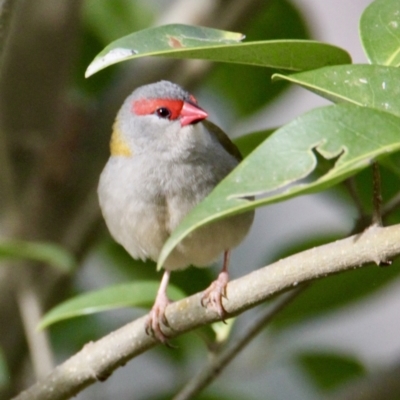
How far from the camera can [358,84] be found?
42.7 inches

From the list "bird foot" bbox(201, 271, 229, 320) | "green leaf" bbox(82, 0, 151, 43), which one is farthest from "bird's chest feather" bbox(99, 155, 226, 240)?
"green leaf" bbox(82, 0, 151, 43)

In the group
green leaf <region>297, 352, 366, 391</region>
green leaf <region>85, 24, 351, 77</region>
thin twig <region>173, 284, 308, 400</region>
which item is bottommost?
green leaf <region>297, 352, 366, 391</region>

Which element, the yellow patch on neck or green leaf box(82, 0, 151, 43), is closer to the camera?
the yellow patch on neck

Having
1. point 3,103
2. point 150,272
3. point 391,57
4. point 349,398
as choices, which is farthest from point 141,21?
point 391,57

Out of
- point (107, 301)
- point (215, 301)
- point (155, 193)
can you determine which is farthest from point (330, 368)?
point (215, 301)

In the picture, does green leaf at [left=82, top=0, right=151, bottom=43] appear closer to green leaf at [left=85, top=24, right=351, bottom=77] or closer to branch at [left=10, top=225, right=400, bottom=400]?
branch at [left=10, top=225, right=400, bottom=400]

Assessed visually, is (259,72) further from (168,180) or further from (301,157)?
(301,157)

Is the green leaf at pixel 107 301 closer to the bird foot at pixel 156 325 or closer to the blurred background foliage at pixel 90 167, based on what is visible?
the bird foot at pixel 156 325

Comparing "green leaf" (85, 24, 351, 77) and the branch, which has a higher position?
"green leaf" (85, 24, 351, 77)

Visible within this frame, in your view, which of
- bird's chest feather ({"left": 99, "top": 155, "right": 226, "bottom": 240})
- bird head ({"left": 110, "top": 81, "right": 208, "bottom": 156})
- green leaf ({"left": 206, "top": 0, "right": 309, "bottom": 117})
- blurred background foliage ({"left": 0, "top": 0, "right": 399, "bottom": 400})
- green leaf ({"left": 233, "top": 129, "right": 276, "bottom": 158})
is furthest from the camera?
green leaf ({"left": 206, "top": 0, "right": 309, "bottom": 117})

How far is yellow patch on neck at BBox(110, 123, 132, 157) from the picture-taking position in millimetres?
2068

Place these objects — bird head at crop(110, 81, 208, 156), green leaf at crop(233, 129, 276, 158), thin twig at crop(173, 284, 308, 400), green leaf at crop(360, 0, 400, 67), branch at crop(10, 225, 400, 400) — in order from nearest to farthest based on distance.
Result: 1. branch at crop(10, 225, 400, 400)
2. green leaf at crop(360, 0, 400, 67)
3. thin twig at crop(173, 284, 308, 400)
4. green leaf at crop(233, 129, 276, 158)
5. bird head at crop(110, 81, 208, 156)

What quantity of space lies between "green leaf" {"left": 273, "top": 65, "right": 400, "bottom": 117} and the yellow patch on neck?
101 cm

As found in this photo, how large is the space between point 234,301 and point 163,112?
0.91 metres
